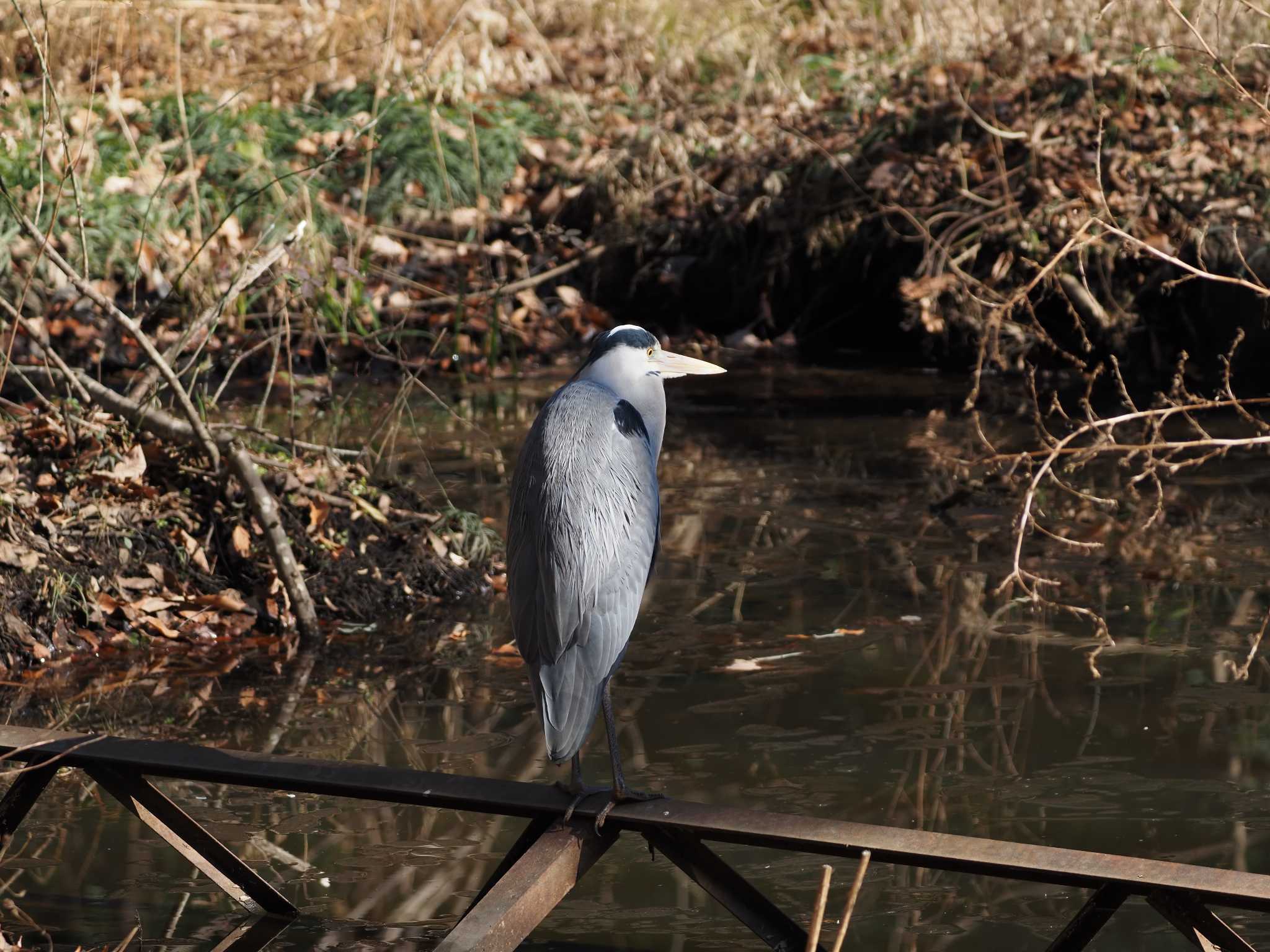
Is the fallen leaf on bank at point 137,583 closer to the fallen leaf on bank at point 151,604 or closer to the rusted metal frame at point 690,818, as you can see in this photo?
the fallen leaf on bank at point 151,604

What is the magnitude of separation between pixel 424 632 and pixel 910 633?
184cm

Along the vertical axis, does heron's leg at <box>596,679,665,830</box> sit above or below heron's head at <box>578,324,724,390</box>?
below

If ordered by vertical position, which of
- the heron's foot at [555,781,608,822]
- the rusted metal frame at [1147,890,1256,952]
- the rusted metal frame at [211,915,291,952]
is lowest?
the rusted metal frame at [211,915,291,952]

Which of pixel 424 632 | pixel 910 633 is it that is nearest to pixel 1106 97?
pixel 910 633

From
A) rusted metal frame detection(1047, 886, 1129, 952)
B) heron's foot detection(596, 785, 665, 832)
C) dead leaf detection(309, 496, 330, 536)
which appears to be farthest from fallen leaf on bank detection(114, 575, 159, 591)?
rusted metal frame detection(1047, 886, 1129, 952)

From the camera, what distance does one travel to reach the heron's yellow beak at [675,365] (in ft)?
12.8

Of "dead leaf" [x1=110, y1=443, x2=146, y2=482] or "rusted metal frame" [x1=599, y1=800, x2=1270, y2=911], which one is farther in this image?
"dead leaf" [x1=110, y1=443, x2=146, y2=482]

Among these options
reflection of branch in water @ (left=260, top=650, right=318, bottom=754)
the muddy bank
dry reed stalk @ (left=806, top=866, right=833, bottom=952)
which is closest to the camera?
dry reed stalk @ (left=806, top=866, right=833, bottom=952)

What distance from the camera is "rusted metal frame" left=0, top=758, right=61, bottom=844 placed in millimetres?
3541

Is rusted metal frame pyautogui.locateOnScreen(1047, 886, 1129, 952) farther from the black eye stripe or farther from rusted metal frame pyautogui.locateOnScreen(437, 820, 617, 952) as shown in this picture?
the black eye stripe

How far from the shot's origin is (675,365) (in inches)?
155

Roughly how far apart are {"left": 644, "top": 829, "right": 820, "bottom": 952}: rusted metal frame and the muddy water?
0.41 metres

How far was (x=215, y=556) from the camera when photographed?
239 inches

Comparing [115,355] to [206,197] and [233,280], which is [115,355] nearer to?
[206,197]
